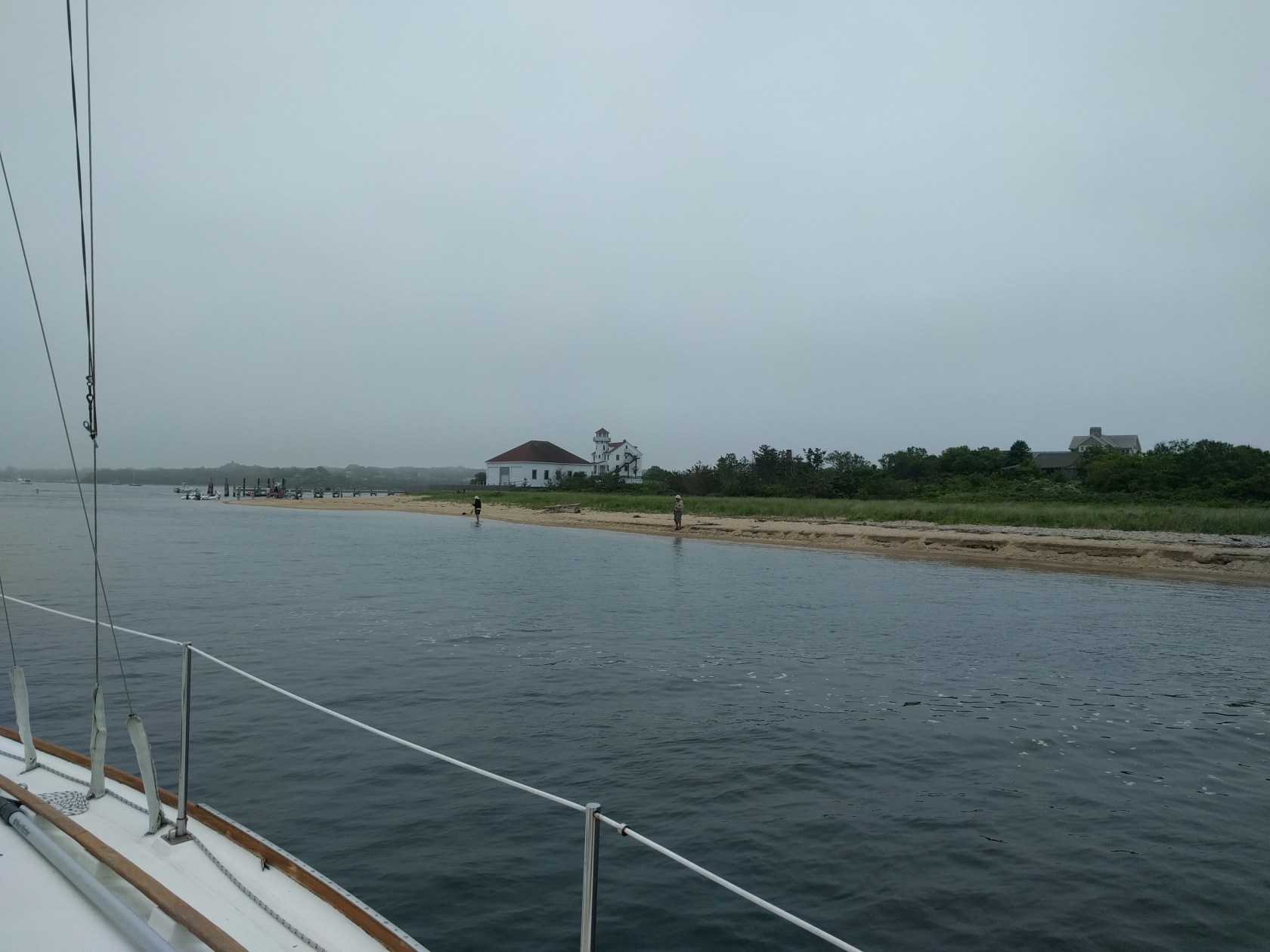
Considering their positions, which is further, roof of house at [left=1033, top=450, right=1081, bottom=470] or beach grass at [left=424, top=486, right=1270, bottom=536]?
roof of house at [left=1033, top=450, right=1081, bottom=470]

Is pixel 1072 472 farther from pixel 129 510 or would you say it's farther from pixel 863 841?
pixel 129 510

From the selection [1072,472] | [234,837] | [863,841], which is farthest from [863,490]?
[234,837]

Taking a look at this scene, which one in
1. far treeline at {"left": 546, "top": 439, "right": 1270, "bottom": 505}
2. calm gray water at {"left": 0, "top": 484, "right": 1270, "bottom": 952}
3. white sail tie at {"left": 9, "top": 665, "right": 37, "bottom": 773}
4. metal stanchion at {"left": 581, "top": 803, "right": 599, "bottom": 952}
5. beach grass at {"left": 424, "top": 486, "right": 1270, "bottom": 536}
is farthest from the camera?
far treeline at {"left": 546, "top": 439, "right": 1270, "bottom": 505}

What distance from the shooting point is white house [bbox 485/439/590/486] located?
85.3 meters

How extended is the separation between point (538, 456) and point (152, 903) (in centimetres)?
8424

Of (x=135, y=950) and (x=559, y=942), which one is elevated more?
(x=135, y=950)

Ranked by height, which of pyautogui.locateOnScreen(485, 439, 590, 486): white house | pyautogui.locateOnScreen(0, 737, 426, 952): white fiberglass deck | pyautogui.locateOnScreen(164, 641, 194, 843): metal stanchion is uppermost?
pyautogui.locateOnScreen(485, 439, 590, 486): white house

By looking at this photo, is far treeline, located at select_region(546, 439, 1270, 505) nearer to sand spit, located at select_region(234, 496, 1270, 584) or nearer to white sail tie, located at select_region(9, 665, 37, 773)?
sand spit, located at select_region(234, 496, 1270, 584)

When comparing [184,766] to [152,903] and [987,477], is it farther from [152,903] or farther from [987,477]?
[987,477]

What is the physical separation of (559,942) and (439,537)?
32.1 meters

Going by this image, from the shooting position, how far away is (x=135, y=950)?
2.60 m

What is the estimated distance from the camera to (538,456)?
86625 millimetres

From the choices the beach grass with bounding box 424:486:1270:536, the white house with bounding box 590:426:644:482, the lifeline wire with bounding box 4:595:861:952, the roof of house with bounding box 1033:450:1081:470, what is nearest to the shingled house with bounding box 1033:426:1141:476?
the roof of house with bounding box 1033:450:1081:470

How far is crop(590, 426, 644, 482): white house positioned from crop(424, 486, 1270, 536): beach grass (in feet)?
105
